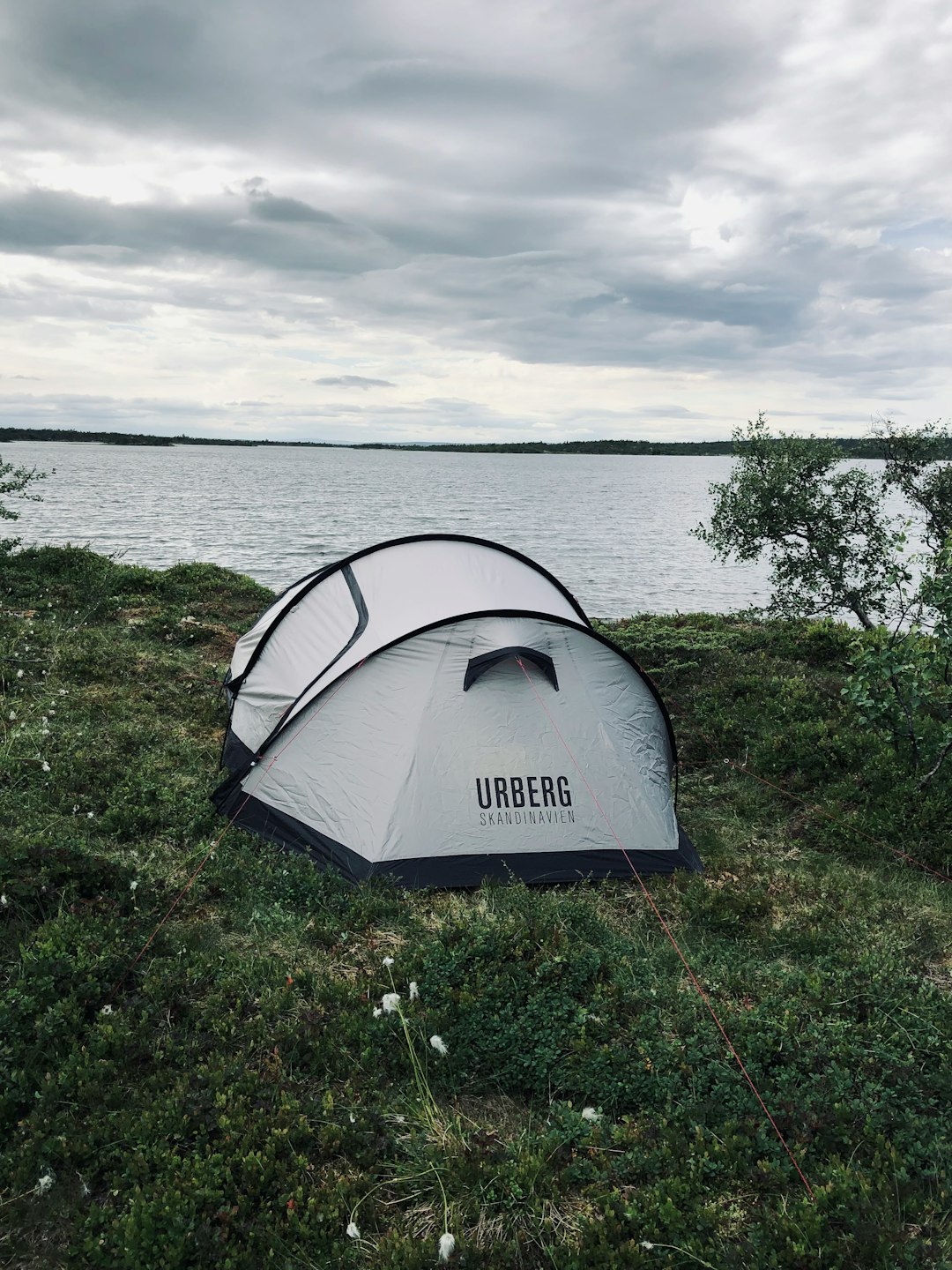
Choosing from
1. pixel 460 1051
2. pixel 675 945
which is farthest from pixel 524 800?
pixel 460 1051

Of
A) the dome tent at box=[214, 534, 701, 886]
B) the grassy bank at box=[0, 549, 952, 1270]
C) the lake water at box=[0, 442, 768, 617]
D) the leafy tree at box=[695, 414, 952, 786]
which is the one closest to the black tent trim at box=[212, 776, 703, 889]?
the dome tent at box=[214, 534, 701, 886]

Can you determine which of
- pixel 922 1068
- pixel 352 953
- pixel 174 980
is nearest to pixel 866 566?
pixel 922 1068

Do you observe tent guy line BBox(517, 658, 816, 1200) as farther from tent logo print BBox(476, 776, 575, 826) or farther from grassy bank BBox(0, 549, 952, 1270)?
tent logo print BBox(476, 776, 575, 826)

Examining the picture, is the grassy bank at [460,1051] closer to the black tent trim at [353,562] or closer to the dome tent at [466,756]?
the dome tent at [466,756]

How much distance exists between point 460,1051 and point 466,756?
2.64 m

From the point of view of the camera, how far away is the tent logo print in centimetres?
693

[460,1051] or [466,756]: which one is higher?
[466,756]

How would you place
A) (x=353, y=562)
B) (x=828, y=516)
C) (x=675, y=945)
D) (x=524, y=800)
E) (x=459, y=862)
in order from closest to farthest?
(x=675, y=945)
(x=459, y=862)
(x=524, y=800)
(x=353, y=562)
(x=828, y=516)

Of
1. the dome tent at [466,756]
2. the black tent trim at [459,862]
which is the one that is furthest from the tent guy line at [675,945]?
the black tent trim at [459,862]

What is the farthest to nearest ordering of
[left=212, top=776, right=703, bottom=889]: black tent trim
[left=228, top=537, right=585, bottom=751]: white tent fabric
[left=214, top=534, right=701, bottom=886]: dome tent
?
1. [left=228, top=537, right=585, bottom=751]: white tent fabric
2. [left=214, top=534, right=701, bottom=886]: dome tent
3. [left=212, top=776, right=703, bottom=889]: black tent trim

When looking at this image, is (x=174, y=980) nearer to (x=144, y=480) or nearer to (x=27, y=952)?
(x=27, y=952)

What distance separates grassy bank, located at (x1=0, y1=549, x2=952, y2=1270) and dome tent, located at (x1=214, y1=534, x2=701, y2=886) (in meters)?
0.36

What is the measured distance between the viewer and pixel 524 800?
6.99m

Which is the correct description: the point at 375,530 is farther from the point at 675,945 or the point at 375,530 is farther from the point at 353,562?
the point at 675,945
